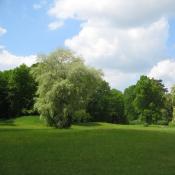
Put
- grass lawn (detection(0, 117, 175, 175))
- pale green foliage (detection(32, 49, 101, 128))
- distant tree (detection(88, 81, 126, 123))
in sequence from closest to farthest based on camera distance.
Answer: grass lawn (detection(0, 117, 175, 175)) → pale green foliage (detection(32, 49, 101, 128)) → distant tree (detection(88, 81, 126, 123))

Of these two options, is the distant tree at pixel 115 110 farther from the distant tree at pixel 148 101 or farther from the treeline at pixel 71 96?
the distant tree at pixel 148 101

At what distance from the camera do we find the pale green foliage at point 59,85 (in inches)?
2522

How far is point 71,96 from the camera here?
213 feet

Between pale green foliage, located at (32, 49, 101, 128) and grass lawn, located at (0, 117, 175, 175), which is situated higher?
pale green foliage, located at (32, 49, 101, 128)

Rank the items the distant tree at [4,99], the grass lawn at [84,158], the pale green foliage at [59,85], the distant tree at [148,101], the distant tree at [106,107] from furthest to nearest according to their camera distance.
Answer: the distant tree at [106,107] → the distant tree at [148,101] → the distant tree at [4,99] → the pale green foliage at [59,85] → the grass lawn at [84,158]

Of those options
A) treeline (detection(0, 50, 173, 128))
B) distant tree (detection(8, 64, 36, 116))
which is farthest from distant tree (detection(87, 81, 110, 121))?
distant tree (detection(8, 64, 36, 116))

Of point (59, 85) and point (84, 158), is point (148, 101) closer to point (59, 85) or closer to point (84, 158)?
point (59, 85)

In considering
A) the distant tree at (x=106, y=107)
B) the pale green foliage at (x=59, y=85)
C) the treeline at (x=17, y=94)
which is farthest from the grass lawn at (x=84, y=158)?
the distant tree at (x=106, y=107)

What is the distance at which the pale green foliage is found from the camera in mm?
64062

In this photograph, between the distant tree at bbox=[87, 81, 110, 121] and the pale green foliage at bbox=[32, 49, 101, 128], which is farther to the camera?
the distant tree at bbox=[87, 81, 110, 121]

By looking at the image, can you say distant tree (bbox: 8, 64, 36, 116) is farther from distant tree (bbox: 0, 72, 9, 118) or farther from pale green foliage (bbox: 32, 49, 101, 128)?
pale green foliage (bbox: 32, 49, 101, 128)

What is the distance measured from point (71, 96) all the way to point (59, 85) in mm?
2771

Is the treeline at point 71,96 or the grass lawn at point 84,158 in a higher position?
the treeline at point 71,96

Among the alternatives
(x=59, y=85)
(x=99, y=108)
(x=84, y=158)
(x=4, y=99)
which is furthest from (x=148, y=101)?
(x=84, y=158)
